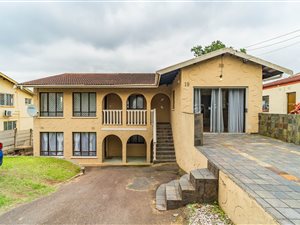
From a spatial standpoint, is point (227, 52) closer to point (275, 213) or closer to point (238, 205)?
point (238, 205)

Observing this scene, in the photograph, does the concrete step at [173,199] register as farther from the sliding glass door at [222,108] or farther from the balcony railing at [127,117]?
the balcony railing at [127,117]

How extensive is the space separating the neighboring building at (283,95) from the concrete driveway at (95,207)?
11.8m

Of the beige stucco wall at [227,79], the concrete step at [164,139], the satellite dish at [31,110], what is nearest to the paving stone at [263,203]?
the beige stucco wall at [227,79]

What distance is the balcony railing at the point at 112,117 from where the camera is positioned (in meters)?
15.6

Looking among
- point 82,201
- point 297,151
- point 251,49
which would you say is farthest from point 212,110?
point 251,49

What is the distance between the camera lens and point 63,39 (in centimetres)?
1800

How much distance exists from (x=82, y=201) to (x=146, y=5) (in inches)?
407

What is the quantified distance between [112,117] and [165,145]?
4663 mm

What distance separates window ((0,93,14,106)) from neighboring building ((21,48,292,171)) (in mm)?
7533

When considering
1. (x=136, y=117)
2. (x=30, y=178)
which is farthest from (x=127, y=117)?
(x=30, y=178)

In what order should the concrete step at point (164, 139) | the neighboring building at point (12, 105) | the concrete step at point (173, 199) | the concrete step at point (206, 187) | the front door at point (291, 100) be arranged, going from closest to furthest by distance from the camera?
the concrete step at point (206, 187), the concrete step at point (173, 199), the concrete step at point (164, 139), the front door at point (291, 100), the neighboring building at point (12, 105)

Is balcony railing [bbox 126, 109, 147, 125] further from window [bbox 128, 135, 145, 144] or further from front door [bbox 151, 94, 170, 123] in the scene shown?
front door [bbox 151, 94, 170, 123]

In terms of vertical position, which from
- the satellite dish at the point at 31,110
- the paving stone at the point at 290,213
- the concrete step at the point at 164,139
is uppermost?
the satellite dish at the point at 31,110

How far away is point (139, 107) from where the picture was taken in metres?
17.4
